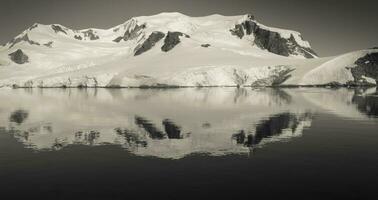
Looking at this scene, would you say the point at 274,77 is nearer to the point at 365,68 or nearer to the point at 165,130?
the point at 365,68

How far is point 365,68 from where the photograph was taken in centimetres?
15650

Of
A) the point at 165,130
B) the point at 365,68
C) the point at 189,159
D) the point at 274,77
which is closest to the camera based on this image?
the point at 189,159

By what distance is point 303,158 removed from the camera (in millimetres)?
26656

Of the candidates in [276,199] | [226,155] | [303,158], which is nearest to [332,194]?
[276,199]

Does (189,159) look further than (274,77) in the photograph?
No

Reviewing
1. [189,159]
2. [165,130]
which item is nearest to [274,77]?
[165,130]

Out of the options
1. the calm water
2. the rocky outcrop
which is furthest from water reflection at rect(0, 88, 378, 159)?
the rocky outcrop

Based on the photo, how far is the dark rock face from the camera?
155625 mm

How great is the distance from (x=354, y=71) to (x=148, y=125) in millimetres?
129199

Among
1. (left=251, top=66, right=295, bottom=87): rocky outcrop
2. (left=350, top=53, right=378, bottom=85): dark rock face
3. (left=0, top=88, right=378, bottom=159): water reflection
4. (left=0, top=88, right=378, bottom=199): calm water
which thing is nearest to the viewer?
(left=0, top=88, right=378, bottom=199): calm water

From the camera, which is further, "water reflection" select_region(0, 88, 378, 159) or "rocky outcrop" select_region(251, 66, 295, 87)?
"rocky outcrop" select_region(251, 66, 295, 87)

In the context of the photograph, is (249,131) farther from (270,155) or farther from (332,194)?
(332,194)

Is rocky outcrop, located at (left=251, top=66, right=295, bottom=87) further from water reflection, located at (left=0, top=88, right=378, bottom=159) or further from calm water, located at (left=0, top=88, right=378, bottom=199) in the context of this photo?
calm water, located at (left=0, top=88, right=378, bottom=199)

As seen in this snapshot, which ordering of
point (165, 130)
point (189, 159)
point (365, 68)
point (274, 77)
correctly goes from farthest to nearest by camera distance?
point (274, 77) → point (365, 68) → point (165, 130) → point (189, 159)
